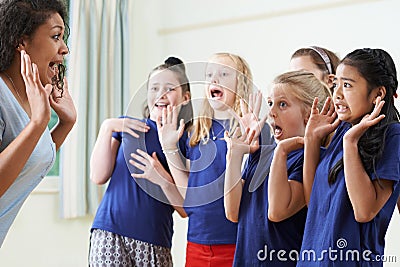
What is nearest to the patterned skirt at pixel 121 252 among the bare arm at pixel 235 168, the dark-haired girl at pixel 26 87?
the bare arm at pixel 235 168

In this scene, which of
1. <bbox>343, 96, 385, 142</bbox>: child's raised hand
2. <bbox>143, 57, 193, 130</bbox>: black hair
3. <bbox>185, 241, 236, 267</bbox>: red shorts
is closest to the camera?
<bbox>343, 96, 385, 142</bbox>: child's raised hand

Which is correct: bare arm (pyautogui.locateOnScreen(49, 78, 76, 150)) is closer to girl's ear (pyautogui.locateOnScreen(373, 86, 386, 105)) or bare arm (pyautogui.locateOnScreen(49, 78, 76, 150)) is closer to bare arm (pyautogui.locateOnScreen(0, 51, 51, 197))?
bare arm (pyautogui.locateOnScreen(0, 51, 51, 197))

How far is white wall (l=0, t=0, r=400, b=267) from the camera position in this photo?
3238 millimetres

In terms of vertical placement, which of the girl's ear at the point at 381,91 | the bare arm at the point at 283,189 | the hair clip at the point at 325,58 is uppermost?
the hair clip at the point at 325,58

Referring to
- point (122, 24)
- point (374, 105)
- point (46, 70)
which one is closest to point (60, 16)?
point (46, 70)

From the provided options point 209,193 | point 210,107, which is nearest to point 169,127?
point 210,107

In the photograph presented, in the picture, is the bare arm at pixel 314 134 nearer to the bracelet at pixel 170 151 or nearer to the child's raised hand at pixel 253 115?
the child's raised hand at pixel 253 115

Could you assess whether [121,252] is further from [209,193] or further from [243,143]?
[243,143]

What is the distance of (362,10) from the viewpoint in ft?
10.7

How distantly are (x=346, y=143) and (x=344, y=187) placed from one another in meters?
0.13

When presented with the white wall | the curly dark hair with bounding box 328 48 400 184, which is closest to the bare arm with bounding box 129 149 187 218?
the curly dark hair with bounding box 328 48 400 184

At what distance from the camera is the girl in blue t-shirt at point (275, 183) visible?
1.94m

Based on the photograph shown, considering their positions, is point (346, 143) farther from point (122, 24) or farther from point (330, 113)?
point (122, 24)

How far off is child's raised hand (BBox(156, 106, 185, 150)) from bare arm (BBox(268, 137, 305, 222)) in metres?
0.53
